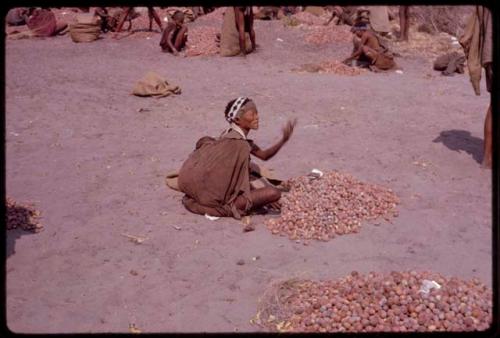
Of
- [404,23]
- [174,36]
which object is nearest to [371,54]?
[404,23]

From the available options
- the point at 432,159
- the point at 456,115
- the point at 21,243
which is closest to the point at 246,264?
the point at 21,243

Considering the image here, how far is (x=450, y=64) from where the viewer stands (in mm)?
10109

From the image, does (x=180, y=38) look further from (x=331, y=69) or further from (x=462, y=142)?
(x=462, y=142)

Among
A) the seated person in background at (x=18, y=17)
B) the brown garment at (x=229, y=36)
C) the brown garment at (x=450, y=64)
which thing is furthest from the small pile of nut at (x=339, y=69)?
the seated person in background at (x=18, y=17)

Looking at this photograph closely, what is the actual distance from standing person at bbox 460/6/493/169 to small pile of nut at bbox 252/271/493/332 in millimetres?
2452

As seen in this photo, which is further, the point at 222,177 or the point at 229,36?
the point at 229,36

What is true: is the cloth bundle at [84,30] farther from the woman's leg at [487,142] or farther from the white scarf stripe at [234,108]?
the woman's leg at [487,142]

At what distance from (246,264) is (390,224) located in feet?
4.44

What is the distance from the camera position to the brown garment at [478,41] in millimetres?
5413

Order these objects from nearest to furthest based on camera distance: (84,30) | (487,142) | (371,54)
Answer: (487,142) → (371,54) → (84,30)

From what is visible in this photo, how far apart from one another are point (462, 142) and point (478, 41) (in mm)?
1404

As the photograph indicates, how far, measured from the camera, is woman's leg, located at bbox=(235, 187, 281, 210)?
15.6 ft

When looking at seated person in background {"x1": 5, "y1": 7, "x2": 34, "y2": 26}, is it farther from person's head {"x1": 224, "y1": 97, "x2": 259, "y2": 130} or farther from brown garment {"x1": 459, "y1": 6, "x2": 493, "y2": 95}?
brown garment {"x1": 459, "y1": 6, "x2": 493, "y2": 95}

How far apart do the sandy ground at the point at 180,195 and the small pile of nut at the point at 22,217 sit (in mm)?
88
